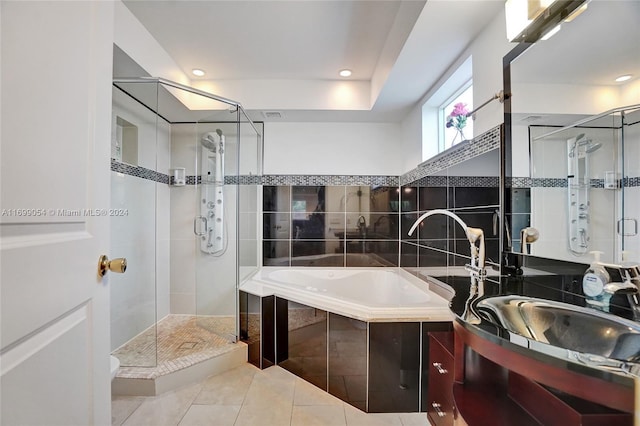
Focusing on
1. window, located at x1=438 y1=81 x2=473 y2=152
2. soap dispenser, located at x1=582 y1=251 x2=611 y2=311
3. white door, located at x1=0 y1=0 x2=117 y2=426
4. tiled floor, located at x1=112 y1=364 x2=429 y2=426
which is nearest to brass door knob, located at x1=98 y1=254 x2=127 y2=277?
white door, located at x1=0 y1=0 x2=117 y2=426

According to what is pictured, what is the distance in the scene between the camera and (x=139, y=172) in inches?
104

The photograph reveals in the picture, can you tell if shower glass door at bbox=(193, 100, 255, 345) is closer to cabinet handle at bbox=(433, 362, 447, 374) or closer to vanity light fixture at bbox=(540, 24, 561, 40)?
cabinet handle at bbox=(433, 362, 447, 374)

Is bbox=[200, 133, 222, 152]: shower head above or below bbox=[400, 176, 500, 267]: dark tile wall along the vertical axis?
above

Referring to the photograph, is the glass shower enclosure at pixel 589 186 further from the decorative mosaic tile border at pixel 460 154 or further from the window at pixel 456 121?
the window at pixel 456 121

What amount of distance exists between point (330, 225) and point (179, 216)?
5.44 feet

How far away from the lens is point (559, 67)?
4.03 ft

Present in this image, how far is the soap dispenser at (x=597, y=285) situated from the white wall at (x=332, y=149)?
7.34ft

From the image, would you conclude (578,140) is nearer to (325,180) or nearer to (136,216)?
(325,180)

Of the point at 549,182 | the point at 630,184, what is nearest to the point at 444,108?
the point at 549,182

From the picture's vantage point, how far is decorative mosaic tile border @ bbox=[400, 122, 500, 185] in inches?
64.8

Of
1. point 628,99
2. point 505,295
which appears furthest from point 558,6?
point 505,295

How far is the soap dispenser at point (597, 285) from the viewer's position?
0.99m

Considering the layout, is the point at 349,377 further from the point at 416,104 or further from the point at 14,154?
the point at 416,104

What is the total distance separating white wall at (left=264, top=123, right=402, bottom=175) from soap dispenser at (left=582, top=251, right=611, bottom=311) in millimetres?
2239
